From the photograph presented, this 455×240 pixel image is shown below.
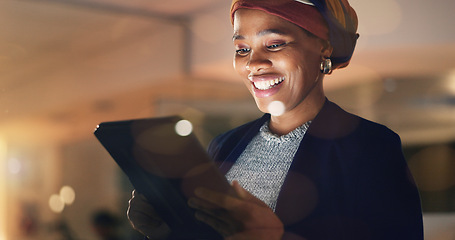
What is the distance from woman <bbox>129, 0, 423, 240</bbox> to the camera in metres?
0.94

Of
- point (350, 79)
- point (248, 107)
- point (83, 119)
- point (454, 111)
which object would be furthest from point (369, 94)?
point (83, 119)

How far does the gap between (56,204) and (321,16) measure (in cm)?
567

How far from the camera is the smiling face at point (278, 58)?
108cm

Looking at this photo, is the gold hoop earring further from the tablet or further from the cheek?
the tablet

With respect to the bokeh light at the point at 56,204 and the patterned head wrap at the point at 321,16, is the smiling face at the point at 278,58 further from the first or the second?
the bokeh light at the point at 56,204

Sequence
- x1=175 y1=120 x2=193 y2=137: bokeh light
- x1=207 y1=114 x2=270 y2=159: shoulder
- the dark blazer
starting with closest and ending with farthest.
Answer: x1=175 y1=120 x2=193 y2=137: bokeh light
the dark blazer
x1=207 y1=114 x2=270 y2=159: shoulder

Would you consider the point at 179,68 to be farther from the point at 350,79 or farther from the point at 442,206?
the point at 442,206

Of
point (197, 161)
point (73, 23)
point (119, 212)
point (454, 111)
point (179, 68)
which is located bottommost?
point (197, 161)

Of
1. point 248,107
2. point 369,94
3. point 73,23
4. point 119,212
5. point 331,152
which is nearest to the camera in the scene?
point 331,152

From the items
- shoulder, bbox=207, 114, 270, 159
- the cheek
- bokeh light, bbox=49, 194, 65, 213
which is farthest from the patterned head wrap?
bokeh light, bbox=49, 194, 65, 213

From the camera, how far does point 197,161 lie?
2.85ft

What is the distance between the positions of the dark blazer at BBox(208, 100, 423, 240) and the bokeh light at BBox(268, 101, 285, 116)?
90 mm

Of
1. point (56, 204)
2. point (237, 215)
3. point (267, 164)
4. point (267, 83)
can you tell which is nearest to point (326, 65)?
point (267, 83)

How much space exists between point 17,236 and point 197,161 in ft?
17.1
